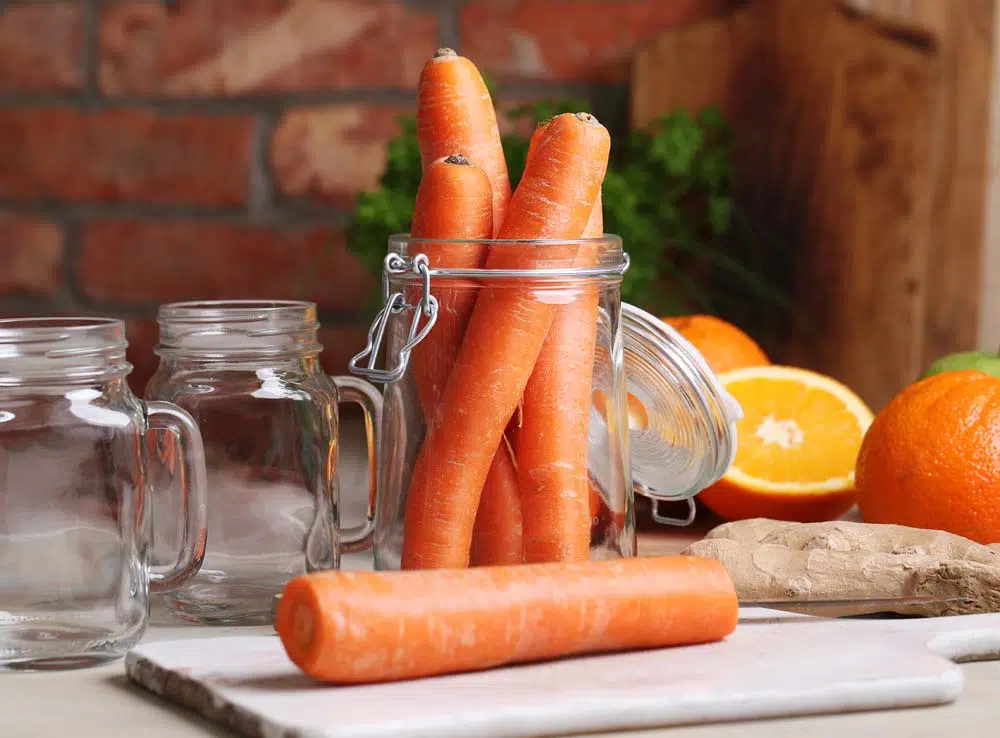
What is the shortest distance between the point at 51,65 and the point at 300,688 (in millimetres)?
1270

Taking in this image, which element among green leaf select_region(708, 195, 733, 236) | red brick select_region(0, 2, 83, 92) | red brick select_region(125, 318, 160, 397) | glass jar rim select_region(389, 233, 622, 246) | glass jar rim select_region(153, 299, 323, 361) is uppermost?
red brick select_region(0, 2, 83, 92)

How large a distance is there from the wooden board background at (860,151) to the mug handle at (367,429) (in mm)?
714

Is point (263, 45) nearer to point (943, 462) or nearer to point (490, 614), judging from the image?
point (943, 462)

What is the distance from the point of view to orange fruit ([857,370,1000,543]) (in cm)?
89

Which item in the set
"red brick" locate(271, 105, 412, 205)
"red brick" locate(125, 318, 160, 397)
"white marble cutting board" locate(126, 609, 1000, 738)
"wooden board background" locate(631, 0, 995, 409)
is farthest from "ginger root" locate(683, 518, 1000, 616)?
"red brick" locate(125, 318, 160, 397)

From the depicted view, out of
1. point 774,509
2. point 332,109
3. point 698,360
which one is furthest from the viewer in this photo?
point 332,109

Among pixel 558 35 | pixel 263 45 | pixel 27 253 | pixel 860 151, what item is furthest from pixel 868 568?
pixel 27 253

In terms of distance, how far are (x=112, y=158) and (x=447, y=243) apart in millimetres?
1086

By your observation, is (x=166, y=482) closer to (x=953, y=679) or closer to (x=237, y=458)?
(x=237, y=458)

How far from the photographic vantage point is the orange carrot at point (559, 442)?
0.70 m

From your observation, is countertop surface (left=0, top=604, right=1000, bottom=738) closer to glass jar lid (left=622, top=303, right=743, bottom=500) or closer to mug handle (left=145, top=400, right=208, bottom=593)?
mug handle (left=145, top=400, right=208, bottom=593)

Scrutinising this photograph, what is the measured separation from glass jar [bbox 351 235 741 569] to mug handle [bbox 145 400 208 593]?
9cm

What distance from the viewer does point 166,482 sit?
30.2 inches

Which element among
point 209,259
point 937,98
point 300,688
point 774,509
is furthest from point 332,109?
point 300,688
